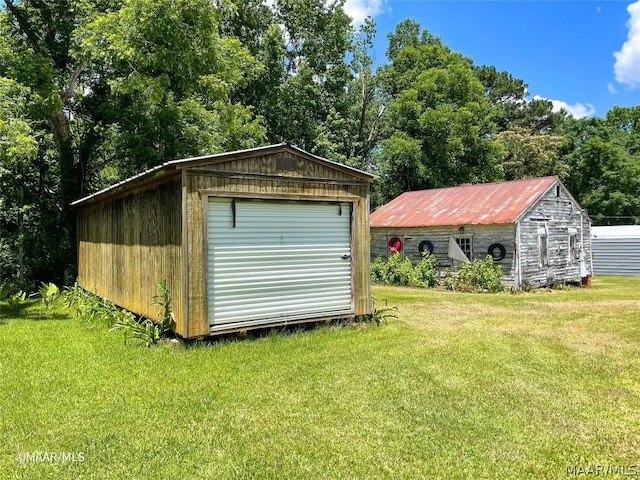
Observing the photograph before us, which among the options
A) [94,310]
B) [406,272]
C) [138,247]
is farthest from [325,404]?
[406,272]

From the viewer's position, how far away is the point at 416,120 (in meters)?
27.0

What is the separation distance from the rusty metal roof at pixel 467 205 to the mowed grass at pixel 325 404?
849 cm

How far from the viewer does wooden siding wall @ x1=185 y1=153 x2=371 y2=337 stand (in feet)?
22.9

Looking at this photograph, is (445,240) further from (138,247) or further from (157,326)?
(157,326)

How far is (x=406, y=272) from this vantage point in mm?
17703

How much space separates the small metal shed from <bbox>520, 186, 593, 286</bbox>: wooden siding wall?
4.14 meters

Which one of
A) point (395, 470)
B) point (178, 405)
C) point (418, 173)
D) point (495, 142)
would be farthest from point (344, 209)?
point (495, 142)

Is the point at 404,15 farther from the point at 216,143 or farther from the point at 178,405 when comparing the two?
the point at 178,405

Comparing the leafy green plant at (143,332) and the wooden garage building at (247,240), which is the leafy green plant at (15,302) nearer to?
the wooden garage building at (247,240)

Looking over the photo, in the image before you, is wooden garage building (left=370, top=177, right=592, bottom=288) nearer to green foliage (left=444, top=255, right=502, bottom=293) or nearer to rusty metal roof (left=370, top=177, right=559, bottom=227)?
rusty metal roof (left=370, top=177, right=559, bottom=227)

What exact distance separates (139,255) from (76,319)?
2.42 m

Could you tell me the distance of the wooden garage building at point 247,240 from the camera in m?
7.04

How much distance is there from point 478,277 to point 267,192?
10529 millimetres

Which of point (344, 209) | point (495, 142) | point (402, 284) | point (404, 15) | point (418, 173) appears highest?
point (404, 15)
